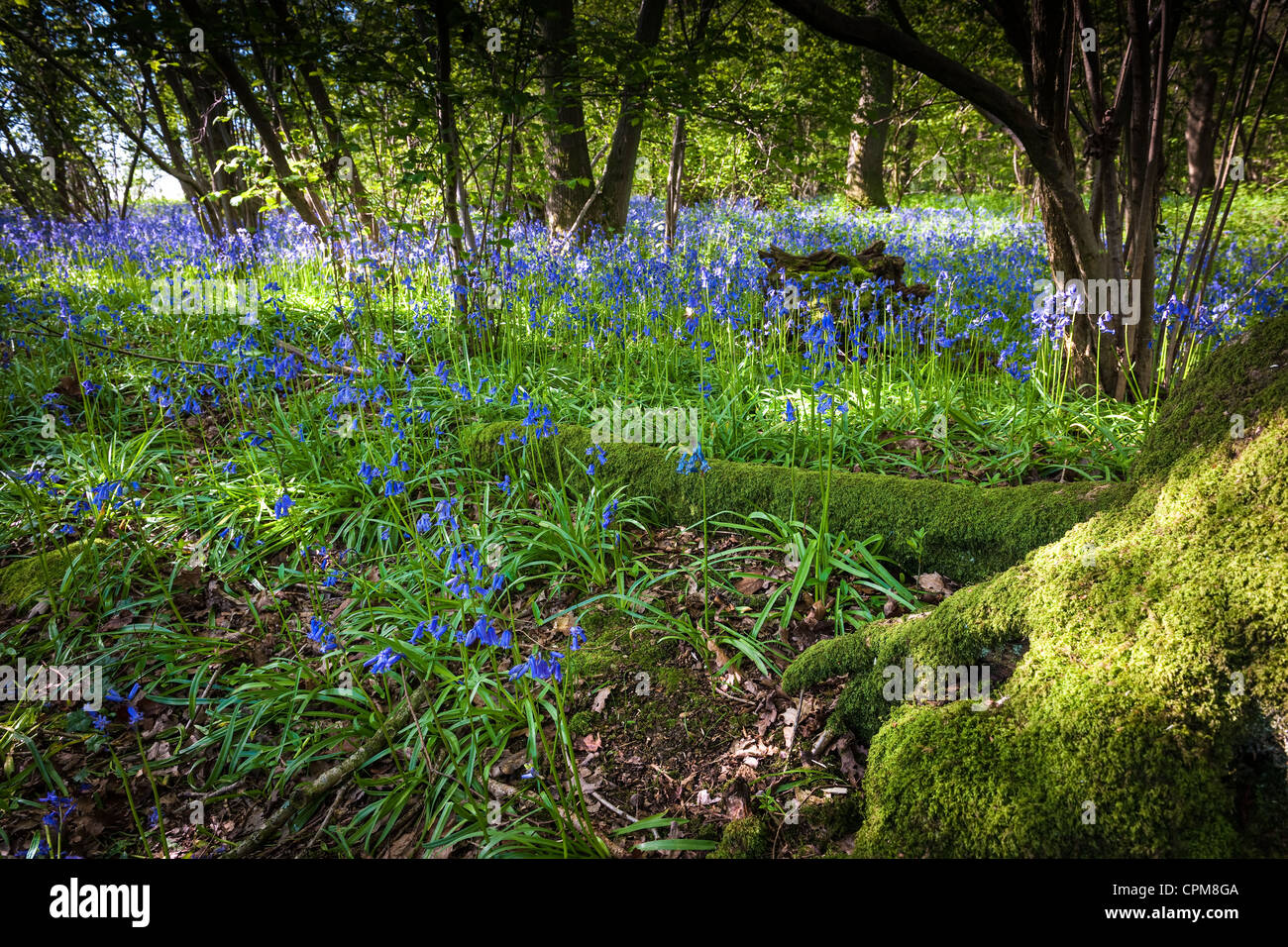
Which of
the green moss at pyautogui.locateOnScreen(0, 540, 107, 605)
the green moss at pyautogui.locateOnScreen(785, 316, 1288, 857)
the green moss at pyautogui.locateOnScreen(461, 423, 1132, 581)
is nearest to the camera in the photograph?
the green moss at pyautogui.locateOnScreen(785, 316, 1288, 857)

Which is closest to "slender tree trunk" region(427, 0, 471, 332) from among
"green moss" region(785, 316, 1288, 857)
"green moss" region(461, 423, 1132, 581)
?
"green moss" region(461, 423, 1132, 581)

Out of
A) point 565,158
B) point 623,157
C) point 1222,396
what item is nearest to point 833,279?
point 1222,396

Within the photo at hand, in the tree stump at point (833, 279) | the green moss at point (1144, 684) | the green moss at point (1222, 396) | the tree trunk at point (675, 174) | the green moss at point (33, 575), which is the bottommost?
the green moss at point (33, 575)

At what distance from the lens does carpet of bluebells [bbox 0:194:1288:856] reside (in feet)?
7.39

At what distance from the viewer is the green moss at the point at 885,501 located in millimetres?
2535

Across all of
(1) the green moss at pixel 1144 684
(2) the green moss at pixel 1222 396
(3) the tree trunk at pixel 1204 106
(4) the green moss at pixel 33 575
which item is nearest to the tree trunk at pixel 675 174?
(3) the tree trunk at pixel 1204 106

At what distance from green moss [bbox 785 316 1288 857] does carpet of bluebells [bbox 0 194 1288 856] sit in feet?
2.99

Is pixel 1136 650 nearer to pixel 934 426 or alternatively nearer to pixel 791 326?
pixel 934 426

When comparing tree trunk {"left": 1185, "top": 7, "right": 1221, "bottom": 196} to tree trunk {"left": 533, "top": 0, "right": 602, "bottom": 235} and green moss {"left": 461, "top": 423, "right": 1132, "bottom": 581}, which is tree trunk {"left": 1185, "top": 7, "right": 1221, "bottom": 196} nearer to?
green moss {"left": 461, "top": 423, "right": 1132, "bottom": 581}

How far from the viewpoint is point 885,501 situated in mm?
2822

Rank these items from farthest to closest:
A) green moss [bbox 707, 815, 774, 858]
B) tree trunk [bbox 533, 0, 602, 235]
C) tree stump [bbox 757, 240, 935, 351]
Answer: tree trunk [bbox 533, 0, 602, 235]
tree stump [bbox 757, 240, 935, 351]
green moss [bbox 707, 815, 774, 858]

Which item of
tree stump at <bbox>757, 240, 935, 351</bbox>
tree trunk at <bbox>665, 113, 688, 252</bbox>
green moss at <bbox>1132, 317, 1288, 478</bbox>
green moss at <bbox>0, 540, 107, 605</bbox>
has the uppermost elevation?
tree trunk at <bbox>665, 113, 688, 252</bbox>

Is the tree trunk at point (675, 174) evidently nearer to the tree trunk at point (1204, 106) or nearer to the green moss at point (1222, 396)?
the tree trunk at point (1204, 106)

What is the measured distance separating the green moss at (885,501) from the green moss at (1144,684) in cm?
34
